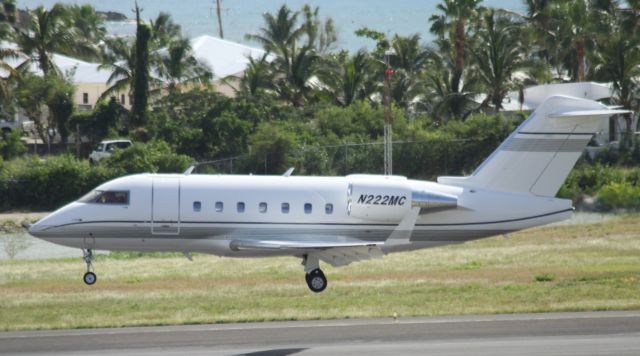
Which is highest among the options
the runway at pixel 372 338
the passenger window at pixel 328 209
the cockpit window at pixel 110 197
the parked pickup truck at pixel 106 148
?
the parked pickup truck at pixel 106 148

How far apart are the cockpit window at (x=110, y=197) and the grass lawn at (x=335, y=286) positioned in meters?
2.45

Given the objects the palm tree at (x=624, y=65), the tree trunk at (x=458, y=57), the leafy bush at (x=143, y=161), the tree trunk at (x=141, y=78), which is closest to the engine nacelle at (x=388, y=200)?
the leafy bush at (x=143, y=161)

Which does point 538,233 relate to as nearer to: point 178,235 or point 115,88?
point 178,235

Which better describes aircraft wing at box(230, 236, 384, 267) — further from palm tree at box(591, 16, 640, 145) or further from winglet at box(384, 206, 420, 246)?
palm tree at box(591, 16, 640, 145)

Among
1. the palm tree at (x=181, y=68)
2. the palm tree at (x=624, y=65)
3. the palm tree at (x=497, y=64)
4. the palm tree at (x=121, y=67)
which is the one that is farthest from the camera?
the palm tree at (x=181, y=68)

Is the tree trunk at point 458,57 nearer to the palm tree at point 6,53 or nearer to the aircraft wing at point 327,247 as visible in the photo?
the palm tree at point 6,53

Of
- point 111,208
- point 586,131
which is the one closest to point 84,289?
point 111,208

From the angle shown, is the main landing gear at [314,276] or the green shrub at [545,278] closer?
the main landing gear at [314,276]

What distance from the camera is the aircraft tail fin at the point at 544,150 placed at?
95.9 feet

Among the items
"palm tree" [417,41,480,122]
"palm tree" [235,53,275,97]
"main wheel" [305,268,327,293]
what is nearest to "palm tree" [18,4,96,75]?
"palm tree" [235,53,275,97]

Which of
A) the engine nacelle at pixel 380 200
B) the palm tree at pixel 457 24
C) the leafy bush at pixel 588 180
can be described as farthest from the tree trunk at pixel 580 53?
the engine nacelle at pixel 380 200

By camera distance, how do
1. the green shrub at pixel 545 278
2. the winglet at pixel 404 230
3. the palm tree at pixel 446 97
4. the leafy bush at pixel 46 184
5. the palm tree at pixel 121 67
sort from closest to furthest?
the winglet at pixel 404 230 < the green shrub at pixel 545 278 < the leafy bush at pixel 46 184 < the palm tree at pixel 446 97 < the palm tree at pixel 121 67

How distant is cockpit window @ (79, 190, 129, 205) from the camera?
2920cm

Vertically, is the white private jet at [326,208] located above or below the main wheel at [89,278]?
above
